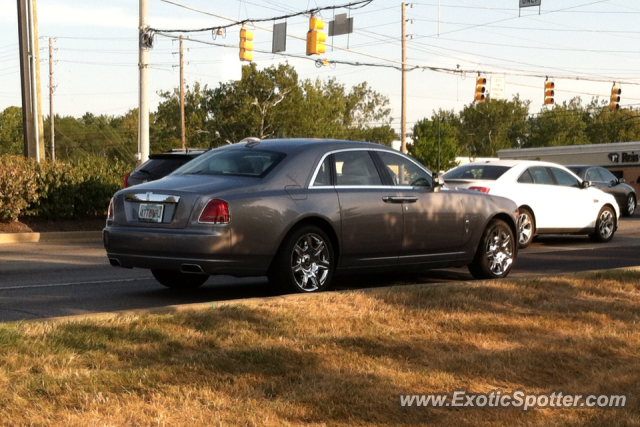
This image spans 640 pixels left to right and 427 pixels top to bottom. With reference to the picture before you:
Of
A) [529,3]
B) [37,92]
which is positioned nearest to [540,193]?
[529,3]

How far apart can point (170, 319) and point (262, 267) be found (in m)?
1.90

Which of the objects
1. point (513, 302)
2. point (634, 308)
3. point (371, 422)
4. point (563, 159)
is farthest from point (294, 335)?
point (563, 159)

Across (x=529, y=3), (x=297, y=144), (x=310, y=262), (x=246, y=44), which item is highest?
(x=529, y=3)

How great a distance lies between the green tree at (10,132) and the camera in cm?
11199

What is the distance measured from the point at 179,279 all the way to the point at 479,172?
771 centimetres

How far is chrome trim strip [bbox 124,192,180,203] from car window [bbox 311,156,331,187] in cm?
143

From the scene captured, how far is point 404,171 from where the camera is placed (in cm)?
1009

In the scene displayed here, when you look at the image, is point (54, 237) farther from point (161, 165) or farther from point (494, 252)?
point (494, 252)

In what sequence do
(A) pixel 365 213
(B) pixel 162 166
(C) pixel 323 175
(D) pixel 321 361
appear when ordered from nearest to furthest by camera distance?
(D) pixel 321 361, (C) pixel 323 175, (A) pixel 365 213, (B) pixel 162 166

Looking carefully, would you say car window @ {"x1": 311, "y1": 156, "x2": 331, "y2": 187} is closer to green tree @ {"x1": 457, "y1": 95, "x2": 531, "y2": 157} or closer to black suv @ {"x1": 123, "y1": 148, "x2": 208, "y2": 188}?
black suv @ {"x1": 123, "y1": 148, "x2": 208, "y2": 188}

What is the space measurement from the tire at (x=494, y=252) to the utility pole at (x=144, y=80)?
613 inches

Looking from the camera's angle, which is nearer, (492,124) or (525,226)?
(525,226)

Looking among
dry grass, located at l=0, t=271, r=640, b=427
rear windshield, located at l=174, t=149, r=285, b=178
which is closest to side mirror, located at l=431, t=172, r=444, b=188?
rear windshield, located at l=174, t=149, r=285, b=178

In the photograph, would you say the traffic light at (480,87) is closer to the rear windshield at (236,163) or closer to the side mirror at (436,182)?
the side mirror at (436,182)
